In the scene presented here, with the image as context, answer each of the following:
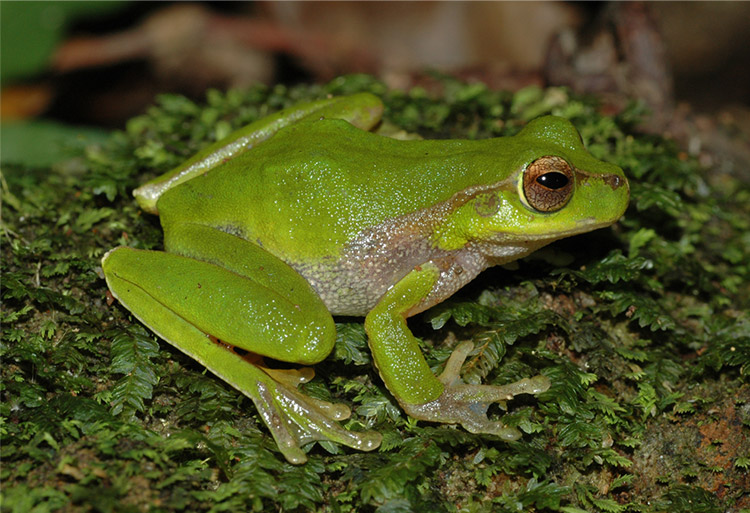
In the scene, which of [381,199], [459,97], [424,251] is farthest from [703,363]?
[459,97]

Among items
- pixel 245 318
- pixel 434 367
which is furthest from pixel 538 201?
pixel 245 318

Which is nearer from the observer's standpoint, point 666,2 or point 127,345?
point 127,345

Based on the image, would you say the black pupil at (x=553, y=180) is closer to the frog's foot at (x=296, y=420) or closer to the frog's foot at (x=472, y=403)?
the frog's foot at (x=472, y=403)

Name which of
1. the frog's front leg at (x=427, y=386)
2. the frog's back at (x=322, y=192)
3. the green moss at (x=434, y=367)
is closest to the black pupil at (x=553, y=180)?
the frog's back at (x=322, y=192)

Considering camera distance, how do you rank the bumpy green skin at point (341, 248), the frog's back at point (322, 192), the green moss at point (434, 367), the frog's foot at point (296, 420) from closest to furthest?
the green moss at point (434, 367) → the frog's foot at point (296, 420) → the bumpy green skin at point (341, 248) → the frog's back at point (322, 192)

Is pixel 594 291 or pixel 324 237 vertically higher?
pixel 324 237

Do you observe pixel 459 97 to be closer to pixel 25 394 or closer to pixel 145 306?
pixel 145 306

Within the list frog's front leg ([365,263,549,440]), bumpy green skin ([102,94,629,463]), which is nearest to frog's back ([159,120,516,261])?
bumpy green skin ([102,94,629,463])
